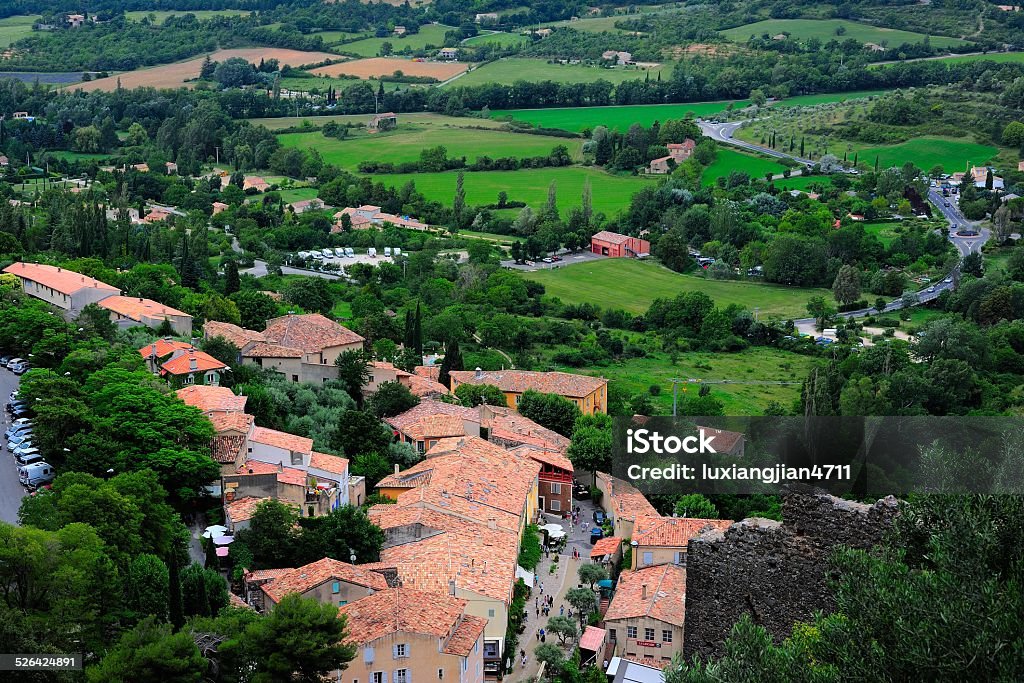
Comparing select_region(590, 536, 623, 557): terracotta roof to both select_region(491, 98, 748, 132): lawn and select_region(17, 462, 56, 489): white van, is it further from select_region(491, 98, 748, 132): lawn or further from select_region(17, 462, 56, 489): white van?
select_region(491, 98, 748, 132): lawn

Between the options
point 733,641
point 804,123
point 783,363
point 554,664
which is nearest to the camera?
point 733,641

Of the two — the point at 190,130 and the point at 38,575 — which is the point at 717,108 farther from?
the point at 38,575

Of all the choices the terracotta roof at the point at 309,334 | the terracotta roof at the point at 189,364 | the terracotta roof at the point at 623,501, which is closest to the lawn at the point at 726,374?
the terracotta roof at the point at 623,501

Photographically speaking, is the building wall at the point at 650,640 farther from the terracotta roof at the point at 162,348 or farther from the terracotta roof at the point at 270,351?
the terracotta roof at the point at 270,351

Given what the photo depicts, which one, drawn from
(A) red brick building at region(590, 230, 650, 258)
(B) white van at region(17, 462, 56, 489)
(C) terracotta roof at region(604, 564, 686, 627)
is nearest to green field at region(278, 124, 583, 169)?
(A) red brick building at region(590, 230, 650, 258)

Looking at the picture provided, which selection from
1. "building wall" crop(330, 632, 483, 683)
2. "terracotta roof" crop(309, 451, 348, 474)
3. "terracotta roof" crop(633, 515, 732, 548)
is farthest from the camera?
"terracotta roof" crop(309, 451, 348, 474)

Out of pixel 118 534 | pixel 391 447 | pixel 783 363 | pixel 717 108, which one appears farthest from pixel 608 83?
pixel 118 534
